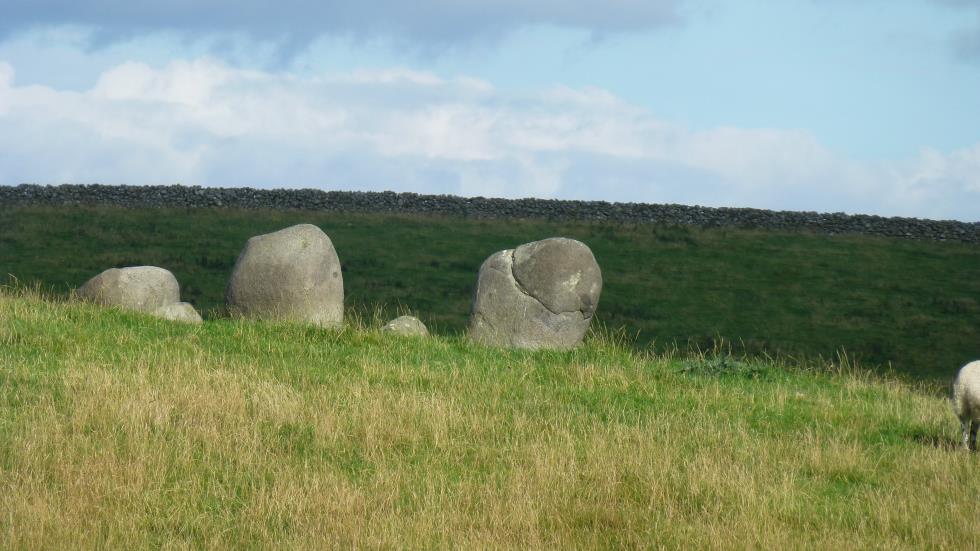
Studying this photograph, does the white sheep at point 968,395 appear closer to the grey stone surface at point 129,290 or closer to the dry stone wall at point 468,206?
the grey stone surface at point 129,290

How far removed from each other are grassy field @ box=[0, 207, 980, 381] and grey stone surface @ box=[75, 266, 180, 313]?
742 cm

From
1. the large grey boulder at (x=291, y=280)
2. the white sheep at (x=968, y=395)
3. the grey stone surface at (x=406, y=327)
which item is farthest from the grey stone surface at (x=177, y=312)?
the white sheep at (x=968, y=395)

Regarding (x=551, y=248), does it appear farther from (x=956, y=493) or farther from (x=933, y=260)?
(x=933, y=260)

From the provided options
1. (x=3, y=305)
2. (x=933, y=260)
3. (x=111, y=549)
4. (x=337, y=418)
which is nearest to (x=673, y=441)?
(x=337, y=418)

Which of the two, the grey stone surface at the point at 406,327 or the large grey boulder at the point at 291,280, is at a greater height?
the large grey boulder at the point at 291,280

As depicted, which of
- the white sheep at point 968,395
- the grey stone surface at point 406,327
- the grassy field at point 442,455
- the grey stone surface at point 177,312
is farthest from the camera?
the grey stone surface at point 177,312

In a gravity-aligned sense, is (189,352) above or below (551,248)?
below

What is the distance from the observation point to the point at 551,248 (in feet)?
63.4

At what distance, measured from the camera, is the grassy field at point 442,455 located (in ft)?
28.3

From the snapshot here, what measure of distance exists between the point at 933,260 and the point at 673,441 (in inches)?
1230

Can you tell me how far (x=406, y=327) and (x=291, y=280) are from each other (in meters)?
2.50

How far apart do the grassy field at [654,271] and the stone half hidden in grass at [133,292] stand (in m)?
7.37

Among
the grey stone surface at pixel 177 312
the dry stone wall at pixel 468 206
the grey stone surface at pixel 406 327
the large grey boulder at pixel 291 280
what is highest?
the dry stone wall at pixel 468 206

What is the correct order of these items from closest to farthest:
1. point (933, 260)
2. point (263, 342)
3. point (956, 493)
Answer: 1. point (956, 493)
2. point (263, 342)
3. point (933, 260)
